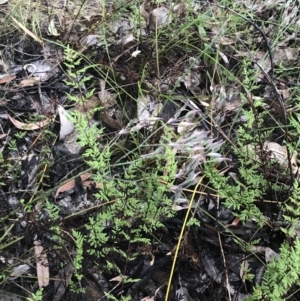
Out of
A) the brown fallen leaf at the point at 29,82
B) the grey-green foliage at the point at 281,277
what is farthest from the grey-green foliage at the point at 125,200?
the brown fallen leaf at the point at 29,82

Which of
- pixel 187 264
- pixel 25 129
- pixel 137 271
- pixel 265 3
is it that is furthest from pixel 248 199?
pixel 265 3

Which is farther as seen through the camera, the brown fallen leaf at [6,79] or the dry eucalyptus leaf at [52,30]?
the dry eucalyptus leaf at [52,30]

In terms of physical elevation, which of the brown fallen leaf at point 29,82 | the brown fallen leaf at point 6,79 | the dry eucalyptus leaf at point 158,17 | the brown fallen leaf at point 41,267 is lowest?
the brown fallen leaf at point 41,267

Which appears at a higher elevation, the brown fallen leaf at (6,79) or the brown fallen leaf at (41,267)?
the brown fallen leaf at (6,79)

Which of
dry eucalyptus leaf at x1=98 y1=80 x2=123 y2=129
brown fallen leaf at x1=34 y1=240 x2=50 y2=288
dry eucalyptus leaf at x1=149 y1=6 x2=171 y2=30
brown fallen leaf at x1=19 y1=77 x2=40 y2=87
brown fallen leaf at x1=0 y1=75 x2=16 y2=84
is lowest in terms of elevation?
brown fallen leaf at x1=34 y1=240 x2=50 y2=288

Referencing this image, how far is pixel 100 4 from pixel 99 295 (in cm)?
144

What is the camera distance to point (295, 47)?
7.80 feet

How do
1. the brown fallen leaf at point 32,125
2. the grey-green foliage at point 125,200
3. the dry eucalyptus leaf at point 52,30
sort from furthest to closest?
the dry eucalyptus leaf at point 52,30, the brown fallen leaf at point 32,125, the grey-green foliage at point 125,200

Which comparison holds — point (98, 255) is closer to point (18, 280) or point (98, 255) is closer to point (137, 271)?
point (137, 271)

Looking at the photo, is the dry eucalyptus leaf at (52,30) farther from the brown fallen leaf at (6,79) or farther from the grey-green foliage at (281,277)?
the grey-green foliage at (281,277)

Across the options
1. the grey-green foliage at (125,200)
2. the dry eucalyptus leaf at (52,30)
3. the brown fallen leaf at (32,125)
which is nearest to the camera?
the grey-green foliage at (125,200)

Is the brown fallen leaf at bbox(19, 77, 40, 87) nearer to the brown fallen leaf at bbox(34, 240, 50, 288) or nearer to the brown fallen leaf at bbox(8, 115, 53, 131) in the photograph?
the brown fallen leaf at bbox(8, 115, 53, 131)

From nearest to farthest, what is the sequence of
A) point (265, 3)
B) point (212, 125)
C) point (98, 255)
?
1. point (98, 255)
2. point (212, 125)
3. point (265, 3)

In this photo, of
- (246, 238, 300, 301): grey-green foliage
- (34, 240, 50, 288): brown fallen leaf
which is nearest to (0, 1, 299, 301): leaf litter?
(34, 240, 50, 288): brown fallen leaf
